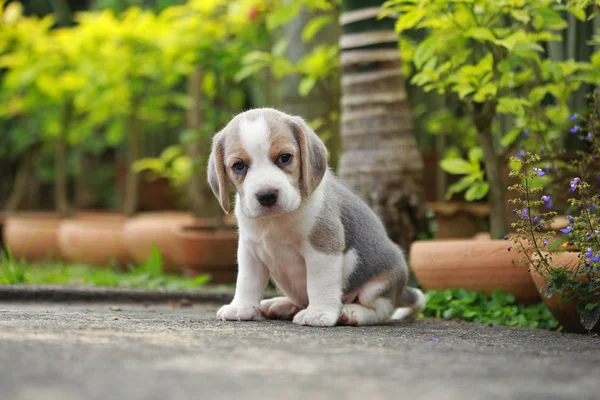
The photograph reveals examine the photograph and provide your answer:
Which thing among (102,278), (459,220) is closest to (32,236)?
(102,278)

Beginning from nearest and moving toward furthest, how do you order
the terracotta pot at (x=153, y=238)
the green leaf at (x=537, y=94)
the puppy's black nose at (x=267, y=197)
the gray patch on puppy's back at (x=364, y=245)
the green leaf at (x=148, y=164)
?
the puppy's black nose at (x=267, y=197), the gray patch on puppy's back at (x=364, y=245), the green leaf at (x=537, y=94), the terracotta pot at (x=153, y=238), the green leaf at (x=148, y=164)

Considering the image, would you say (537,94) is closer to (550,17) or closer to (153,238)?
(550,17)

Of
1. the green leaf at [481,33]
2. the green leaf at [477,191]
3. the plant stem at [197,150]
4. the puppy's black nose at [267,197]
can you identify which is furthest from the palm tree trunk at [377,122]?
the plant stem at [197,150]

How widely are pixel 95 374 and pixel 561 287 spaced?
2474mm

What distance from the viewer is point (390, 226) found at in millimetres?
5461

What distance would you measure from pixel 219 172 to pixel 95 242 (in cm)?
504

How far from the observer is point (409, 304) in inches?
174

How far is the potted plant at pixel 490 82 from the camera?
4562mm

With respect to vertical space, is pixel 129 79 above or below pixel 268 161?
above

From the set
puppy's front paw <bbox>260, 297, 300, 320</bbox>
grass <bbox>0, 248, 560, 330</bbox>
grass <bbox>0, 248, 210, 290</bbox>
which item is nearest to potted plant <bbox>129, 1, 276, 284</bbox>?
grass <bbox>0, 248, 210, 290</bbox>

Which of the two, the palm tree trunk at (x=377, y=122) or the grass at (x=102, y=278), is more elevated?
the palm tree trunk at (x=377, y=122)

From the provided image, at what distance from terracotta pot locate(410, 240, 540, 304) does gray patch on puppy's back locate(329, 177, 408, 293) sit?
2.12ft

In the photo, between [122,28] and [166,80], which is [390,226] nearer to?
[166,80]

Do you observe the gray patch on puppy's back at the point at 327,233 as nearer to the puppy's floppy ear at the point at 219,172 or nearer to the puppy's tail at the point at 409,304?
the puppy's floppy ear at the point at 219,172
